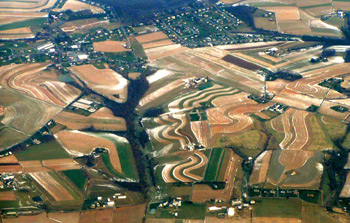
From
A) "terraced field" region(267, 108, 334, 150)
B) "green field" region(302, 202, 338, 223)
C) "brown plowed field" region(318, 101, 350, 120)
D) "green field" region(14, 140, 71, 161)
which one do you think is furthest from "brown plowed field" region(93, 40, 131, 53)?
"green field" region(302, 202, 338, 223)

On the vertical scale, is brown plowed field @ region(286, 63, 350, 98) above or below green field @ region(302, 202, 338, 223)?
below

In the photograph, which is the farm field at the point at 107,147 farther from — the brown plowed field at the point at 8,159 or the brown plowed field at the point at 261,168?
the brown plowed field at the point at 261,168

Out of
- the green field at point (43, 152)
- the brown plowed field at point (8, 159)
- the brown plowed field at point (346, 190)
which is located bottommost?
the green field at point (43, 152)

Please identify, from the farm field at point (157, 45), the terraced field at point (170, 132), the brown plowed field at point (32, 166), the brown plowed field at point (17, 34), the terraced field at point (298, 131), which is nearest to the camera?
the brown plowed field at point (32, 166)

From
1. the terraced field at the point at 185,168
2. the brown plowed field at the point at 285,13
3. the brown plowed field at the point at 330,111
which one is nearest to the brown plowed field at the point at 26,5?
the brown plowed field at the point at 285,13

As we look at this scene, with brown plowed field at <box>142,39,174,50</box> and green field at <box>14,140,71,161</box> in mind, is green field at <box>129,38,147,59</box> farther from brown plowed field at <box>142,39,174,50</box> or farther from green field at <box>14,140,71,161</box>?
green field at <box>14,140,71,161</box>

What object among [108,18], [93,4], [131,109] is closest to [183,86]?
[131,109]

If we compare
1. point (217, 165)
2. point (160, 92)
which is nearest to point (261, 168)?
point (217, 165)
